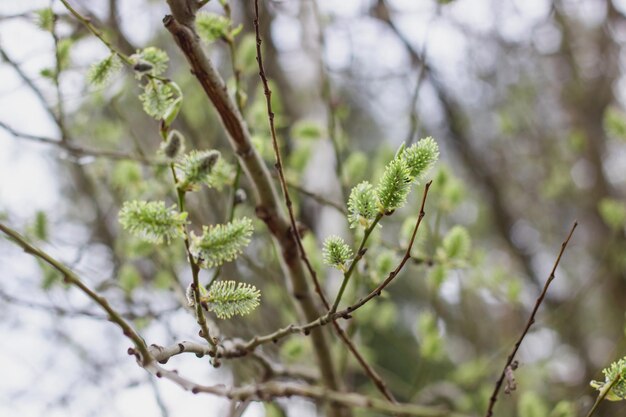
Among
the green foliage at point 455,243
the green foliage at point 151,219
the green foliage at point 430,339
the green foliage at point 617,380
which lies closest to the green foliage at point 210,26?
the green foliage at point 151,219

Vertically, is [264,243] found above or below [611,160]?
below

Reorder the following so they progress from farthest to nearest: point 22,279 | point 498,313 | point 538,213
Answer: point 498,313
point 538,213
point 22,279

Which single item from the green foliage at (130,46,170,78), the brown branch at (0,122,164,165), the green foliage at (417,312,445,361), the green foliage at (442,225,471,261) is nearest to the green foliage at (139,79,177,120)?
the green foliage at (130,46,170,78)

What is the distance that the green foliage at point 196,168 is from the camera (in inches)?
20.7

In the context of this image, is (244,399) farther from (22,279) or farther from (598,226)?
(598,226)

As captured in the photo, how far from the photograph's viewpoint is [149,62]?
0.64 metres

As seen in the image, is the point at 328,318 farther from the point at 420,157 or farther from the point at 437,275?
the point at 437,275

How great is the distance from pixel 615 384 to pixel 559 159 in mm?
2234

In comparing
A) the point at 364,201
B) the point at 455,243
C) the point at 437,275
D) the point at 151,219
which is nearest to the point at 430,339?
the point at 437,275

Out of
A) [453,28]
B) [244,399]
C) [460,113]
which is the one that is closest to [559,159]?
[460,113]

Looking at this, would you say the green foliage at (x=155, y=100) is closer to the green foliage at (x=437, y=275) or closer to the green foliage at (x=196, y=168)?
the green foliage at (x=196, y=168)

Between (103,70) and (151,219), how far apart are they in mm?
246

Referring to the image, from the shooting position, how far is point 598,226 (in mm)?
2393

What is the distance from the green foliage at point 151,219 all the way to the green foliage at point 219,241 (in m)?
0.02
